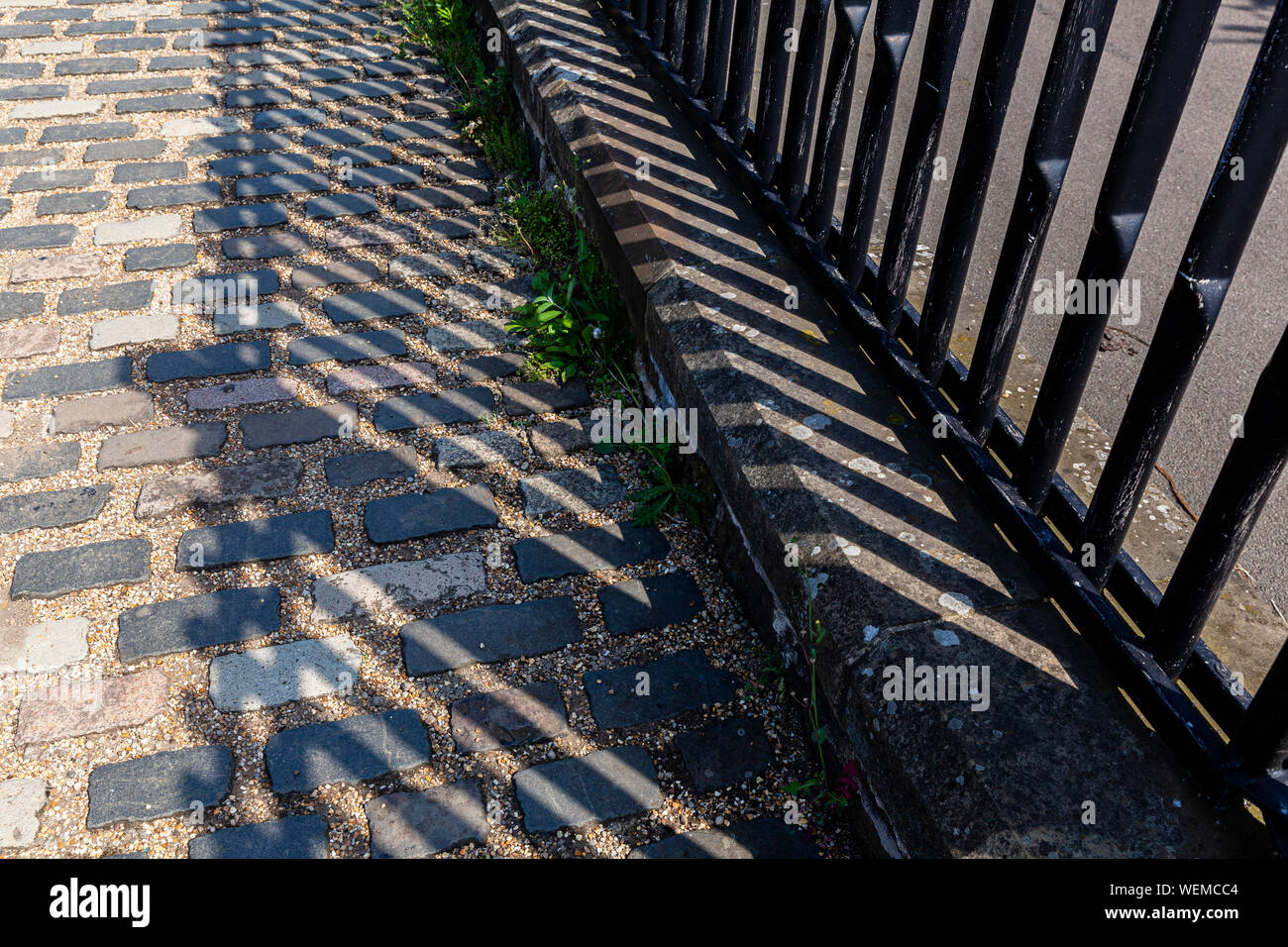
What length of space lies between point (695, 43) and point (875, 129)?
1.43m

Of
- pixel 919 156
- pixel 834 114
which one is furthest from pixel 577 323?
pixel 919 156

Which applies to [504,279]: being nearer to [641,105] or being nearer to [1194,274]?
[641,105]

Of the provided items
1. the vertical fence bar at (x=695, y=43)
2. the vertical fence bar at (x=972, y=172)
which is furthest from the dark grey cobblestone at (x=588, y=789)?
the vertical fence bar at (x=695, y=43)

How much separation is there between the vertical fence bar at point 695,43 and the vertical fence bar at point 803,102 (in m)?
0.83

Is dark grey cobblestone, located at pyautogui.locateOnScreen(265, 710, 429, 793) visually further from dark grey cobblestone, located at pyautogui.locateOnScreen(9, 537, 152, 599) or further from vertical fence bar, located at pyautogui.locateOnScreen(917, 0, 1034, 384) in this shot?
vertical fence bar, located at pyautogui.locateOnScreen(917, 0, 1034, 384)

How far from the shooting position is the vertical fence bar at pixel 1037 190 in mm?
1901

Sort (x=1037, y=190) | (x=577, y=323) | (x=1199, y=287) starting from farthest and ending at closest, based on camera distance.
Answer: (x=577, y=323) → (x=1037, y=190) → (x=1199, y=287)

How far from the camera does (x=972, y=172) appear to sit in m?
2.23

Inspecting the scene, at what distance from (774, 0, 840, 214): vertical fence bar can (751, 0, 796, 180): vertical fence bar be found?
0.07 m

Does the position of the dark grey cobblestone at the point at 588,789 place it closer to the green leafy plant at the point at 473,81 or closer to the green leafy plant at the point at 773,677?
the green leafy plant at the point at 773,677


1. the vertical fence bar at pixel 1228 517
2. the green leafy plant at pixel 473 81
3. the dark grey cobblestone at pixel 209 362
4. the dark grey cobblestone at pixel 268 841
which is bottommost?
the dark grey cobblestone at pixel 268 841

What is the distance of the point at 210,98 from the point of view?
512cm

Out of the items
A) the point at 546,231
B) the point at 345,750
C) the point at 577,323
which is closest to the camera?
the point at 345,750

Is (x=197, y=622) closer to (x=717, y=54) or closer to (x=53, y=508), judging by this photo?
(x=53, y=508)
